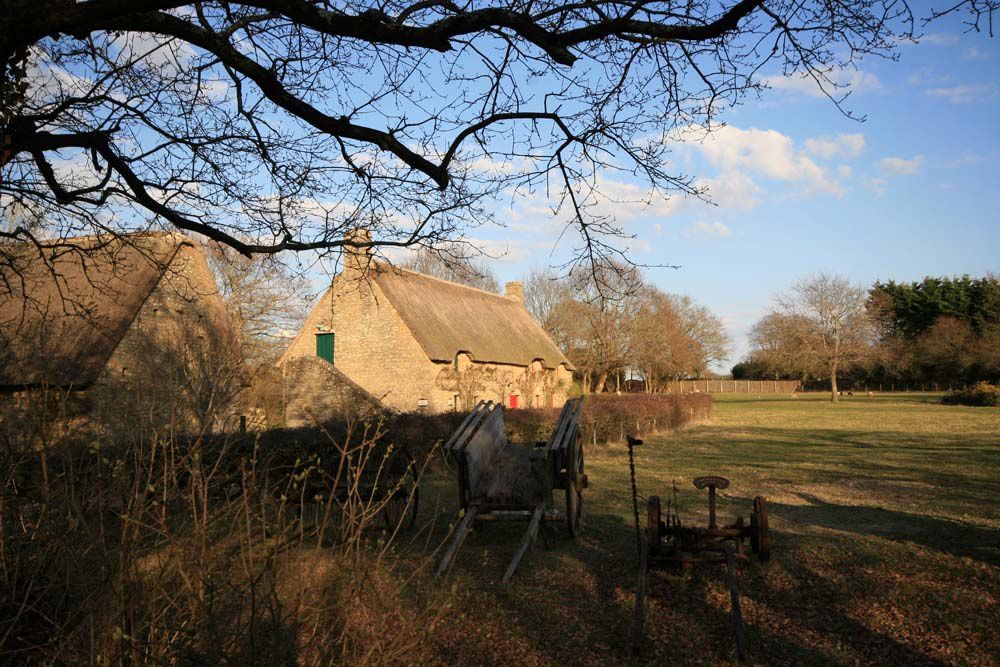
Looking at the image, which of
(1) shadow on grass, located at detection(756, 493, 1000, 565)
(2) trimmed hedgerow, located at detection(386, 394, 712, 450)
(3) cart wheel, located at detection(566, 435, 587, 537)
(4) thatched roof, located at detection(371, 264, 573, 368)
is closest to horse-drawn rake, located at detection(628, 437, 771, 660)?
(3) cart wheel, located at detection(566, 435, 587, 537)

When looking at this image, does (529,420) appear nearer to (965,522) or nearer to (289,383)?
(289,383)

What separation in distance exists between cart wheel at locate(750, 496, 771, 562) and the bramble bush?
140 ft

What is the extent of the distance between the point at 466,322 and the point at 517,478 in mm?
25014

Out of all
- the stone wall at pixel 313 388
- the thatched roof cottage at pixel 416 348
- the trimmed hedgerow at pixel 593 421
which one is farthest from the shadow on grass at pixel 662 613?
the thatched roof cottage at pixel 416 348

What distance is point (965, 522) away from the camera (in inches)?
361

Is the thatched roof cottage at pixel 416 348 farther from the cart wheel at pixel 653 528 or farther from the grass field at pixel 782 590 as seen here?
the cart wheel at pixel 653 528

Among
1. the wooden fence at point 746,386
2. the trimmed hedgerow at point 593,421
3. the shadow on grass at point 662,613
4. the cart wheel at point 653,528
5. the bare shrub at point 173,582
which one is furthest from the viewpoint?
the wooden fence at point 746,386

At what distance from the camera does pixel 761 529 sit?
6887 millimetres

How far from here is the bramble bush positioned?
41.9 m

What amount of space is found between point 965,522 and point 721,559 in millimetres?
4906

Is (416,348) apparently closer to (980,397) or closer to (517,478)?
(517,478)

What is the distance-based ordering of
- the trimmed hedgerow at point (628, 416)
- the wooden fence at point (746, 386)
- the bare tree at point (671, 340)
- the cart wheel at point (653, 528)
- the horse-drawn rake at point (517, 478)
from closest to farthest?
the cart wheel at point (653, 528) → the horse-drawn rake at point (517, 478) → the trimmed hedgerow at point (628, 416) → the bare tree at point (671, 340) → the wooden fence at point (746, 386)

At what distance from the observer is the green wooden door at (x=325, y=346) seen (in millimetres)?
30156

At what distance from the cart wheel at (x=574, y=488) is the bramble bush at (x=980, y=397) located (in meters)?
41.9
